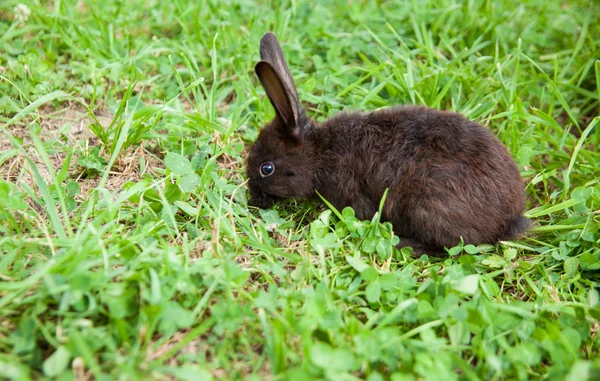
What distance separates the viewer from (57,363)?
2242mm

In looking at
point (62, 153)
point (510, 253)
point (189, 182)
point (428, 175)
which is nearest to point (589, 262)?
point (510, 253)

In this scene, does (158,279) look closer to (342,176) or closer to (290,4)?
(342,176)

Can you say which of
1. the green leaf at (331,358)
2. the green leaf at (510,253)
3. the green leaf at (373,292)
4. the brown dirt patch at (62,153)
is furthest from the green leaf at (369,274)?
the brown dirt patch at (62,153)

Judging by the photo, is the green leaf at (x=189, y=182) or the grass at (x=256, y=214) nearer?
the grass at (x=256, y=214)

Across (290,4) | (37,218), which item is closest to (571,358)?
(37,218)

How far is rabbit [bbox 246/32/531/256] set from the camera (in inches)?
137

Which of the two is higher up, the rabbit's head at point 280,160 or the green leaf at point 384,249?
the rabbit's head at point 280,160

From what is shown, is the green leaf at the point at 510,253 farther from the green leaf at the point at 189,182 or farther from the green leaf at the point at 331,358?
the green leaf at the point at 189,182

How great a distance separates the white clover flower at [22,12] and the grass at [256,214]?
1 cm

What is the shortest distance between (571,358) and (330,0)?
13.9ft

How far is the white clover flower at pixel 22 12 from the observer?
15.5ft

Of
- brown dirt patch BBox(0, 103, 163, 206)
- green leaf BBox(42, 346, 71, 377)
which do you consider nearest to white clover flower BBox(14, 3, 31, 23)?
brown dirt patch BBox(0, 103, 163, 206)

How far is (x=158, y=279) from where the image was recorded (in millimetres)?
2633

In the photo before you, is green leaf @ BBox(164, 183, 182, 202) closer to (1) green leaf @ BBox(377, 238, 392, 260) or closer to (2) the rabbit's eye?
(2) the rabbit's eye
